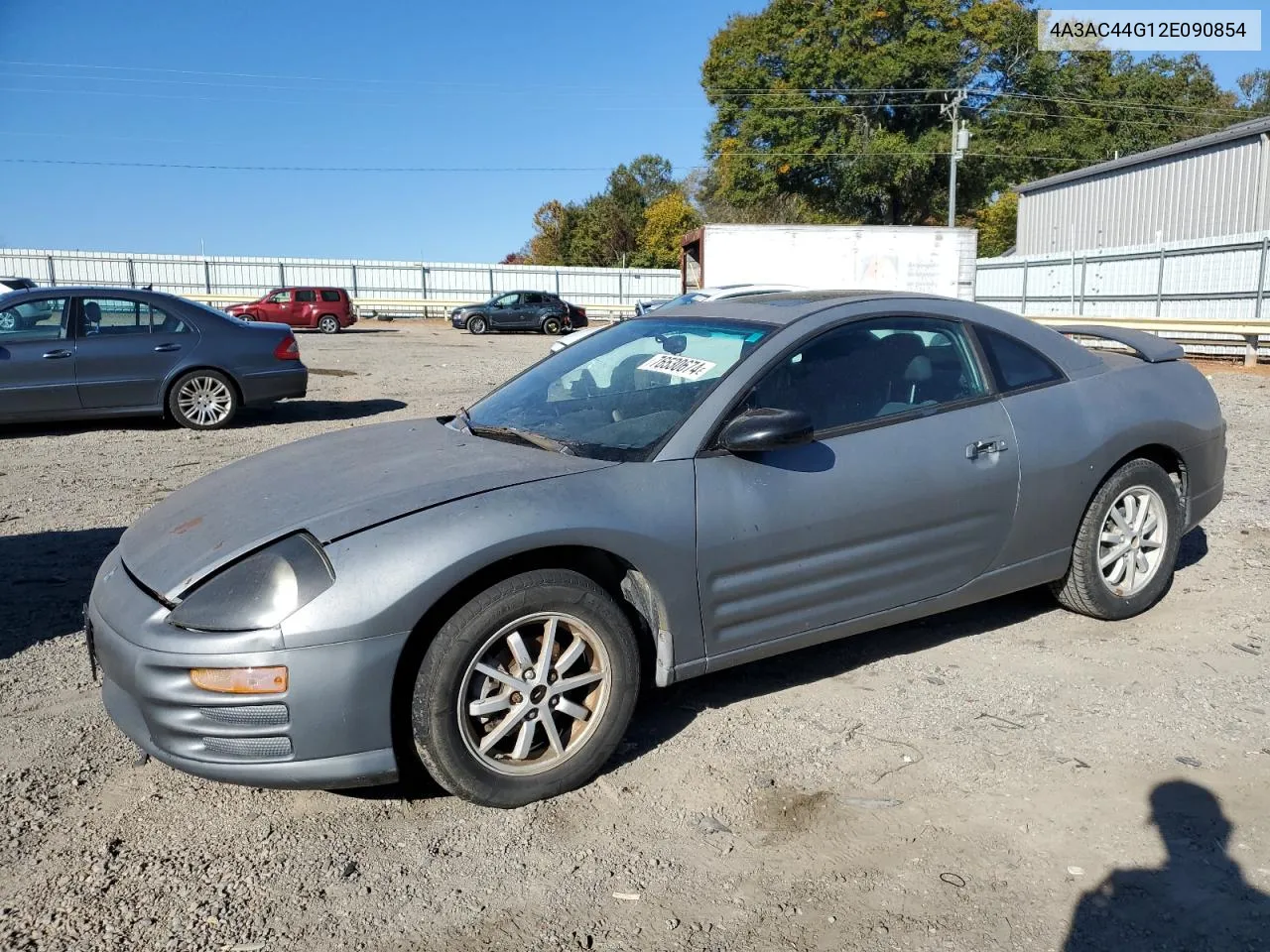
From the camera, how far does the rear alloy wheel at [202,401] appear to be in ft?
32.3

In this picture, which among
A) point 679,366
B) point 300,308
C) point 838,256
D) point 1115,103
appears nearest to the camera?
point 679,366

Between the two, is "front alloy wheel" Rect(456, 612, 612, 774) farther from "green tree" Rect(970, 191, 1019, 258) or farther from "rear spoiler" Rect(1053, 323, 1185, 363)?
"green tree" Rect(970, 191, 1019, 258)

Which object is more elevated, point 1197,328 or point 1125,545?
point 1197,328

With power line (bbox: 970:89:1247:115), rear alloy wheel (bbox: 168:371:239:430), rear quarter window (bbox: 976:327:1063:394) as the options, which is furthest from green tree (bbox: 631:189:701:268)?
rear quarter window (bbox: 976:327:1063:394)

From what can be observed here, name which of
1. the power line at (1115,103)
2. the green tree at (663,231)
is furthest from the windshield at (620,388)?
the green tree at (663,231)

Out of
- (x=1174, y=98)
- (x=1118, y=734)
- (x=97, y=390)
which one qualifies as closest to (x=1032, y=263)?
(x=97, y=390)

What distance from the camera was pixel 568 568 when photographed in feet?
10.1

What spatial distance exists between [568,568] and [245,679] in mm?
956

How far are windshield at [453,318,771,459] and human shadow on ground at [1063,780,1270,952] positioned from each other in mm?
1780

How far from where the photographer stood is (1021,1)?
45125mm

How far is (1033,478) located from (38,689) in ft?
12.7

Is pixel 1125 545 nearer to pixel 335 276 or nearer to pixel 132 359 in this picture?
pixel 132 359

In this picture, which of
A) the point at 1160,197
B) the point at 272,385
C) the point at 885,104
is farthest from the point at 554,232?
the point at 272,385

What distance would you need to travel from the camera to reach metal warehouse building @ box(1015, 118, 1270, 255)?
991 inches
